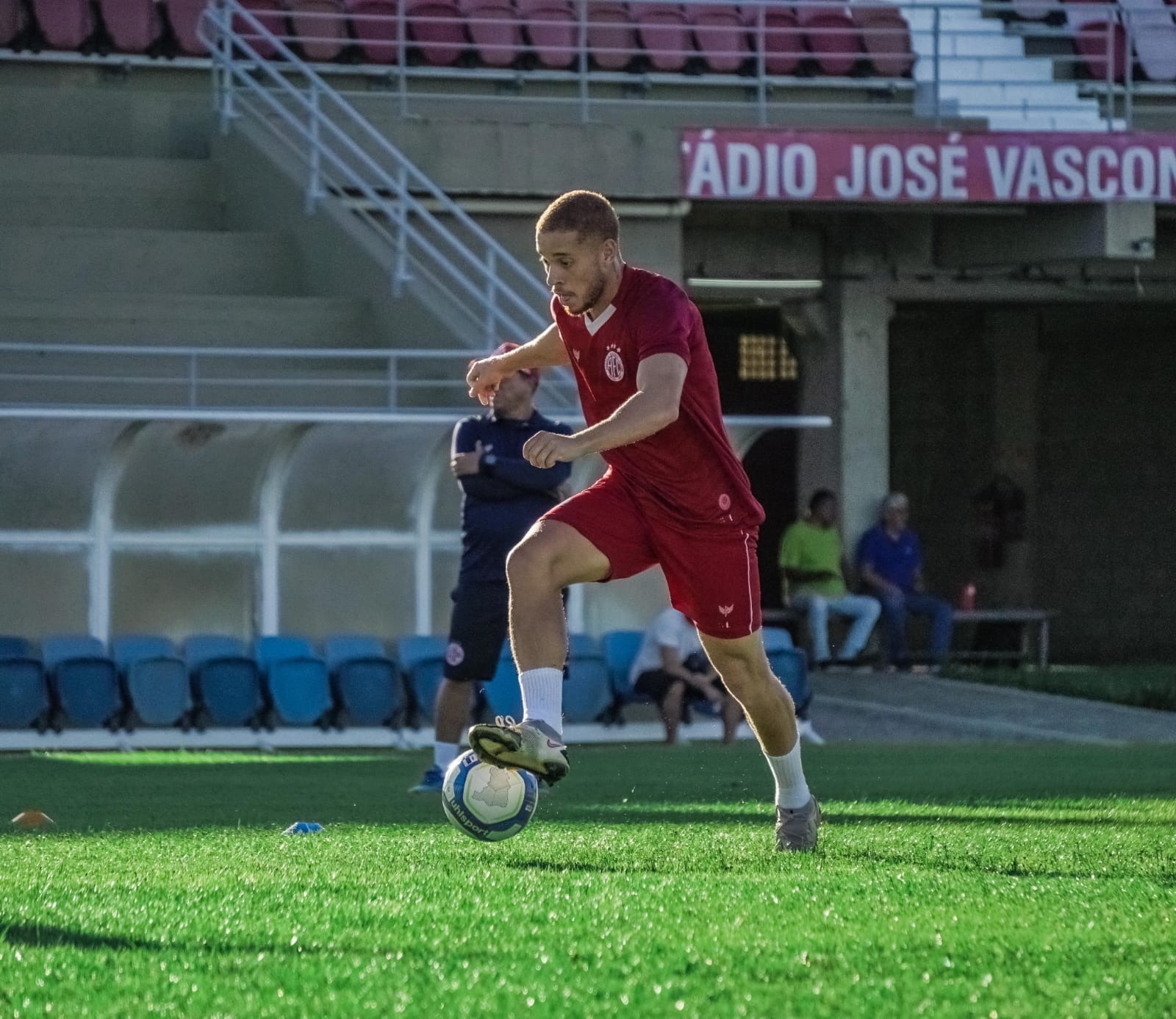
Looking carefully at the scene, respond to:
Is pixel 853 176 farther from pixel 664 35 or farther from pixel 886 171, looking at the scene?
pixel 664 35

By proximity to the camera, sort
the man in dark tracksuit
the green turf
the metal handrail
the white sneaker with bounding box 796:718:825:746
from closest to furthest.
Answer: the man in dark tracksuit → the white sneaker with bounding box 796:718:825:746 → the metal handrail → the green turf

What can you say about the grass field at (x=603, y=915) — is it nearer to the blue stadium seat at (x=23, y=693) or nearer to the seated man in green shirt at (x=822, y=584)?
the blue stadium seat at (x=23, y=693)

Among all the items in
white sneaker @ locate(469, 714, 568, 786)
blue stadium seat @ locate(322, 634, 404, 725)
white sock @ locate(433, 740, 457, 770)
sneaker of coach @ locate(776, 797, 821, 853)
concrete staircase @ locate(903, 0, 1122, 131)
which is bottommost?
blue stadium seat @ locate(322, 634, 404, 725)

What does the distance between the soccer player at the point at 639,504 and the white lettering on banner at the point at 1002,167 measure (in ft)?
49.2

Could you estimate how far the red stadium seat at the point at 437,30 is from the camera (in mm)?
21578

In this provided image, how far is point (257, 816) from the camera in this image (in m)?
8.27

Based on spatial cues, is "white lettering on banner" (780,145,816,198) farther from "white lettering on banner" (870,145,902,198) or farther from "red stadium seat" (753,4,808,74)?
"red stadium seat" (753,4,808,74)

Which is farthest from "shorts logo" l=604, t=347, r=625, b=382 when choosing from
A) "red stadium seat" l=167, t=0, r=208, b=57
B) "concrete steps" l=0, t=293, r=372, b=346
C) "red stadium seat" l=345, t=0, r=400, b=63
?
"red stadium seat" l=345, t=0, r=400, b=63

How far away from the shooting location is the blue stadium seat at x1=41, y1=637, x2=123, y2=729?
15.1 metres

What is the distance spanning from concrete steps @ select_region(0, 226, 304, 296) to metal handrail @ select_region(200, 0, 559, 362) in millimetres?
756

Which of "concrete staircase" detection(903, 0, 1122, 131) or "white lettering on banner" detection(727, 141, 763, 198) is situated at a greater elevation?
"concrete staircase" detection(903, 0, 1122, 131)

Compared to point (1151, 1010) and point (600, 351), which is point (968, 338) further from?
point (1151, 1010)

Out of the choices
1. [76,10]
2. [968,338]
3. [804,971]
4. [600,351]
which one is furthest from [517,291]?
[804,971]

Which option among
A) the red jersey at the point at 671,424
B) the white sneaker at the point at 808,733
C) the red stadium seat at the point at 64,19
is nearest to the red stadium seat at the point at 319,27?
the red stadium seat at the point at 64,19
